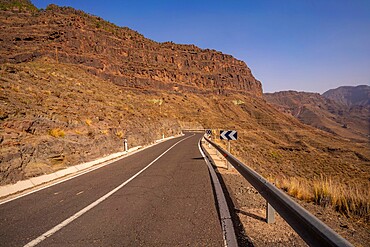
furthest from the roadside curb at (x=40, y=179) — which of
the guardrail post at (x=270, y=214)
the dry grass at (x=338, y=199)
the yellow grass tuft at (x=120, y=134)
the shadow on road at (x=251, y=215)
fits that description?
the dry grass at (x=338, y=199)

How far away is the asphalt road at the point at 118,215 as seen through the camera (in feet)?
10.9

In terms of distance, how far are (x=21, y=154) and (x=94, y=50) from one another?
3902 inches

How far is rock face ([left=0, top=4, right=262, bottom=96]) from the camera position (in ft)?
245

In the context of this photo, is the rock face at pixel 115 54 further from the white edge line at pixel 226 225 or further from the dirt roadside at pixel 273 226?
the dirt roadside at pixel 273 226

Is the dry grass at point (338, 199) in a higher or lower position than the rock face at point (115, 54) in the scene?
lower

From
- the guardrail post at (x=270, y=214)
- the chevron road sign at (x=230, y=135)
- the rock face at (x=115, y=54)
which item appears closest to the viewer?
the guardrail post at (x=270, y=214)

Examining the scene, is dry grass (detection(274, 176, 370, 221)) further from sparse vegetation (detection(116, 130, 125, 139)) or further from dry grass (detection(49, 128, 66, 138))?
sparse vegetation (detection(116, 130, 125, 139))

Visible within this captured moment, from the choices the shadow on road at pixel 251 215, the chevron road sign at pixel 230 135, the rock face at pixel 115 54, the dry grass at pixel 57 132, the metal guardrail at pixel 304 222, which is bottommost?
the shadow on road at pixel 251 215

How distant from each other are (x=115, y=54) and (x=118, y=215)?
11751 centimetres

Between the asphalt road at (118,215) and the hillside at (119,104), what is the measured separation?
244cm

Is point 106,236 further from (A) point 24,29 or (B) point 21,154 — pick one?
(A) point 24,29

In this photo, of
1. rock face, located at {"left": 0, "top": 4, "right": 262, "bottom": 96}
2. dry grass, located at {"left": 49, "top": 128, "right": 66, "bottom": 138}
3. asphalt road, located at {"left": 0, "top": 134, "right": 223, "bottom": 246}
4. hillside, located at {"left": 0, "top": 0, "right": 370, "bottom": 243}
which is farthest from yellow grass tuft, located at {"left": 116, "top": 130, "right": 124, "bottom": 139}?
rock face, located at {"left": 0, "top": 4, "right": 262, "bottom": 96}

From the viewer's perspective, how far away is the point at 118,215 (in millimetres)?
4289

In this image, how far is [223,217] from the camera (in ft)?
13.3
